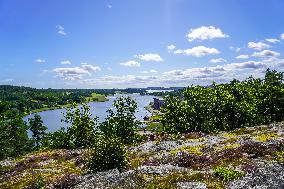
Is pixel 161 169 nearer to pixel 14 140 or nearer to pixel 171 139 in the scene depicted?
pixel 171 139

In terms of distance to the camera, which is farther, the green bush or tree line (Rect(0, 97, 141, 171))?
tree line (Rect(0, 97, 141, 171))

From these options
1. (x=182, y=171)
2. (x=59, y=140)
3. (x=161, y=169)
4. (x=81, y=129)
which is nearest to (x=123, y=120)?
(x=81, y=129)

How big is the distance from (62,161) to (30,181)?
45.7 ft

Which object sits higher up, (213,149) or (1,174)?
(213,149)

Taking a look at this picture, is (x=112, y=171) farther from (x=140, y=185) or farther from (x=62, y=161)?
(x=62, y=161)

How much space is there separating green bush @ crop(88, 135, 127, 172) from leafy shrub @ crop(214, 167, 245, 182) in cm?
1084

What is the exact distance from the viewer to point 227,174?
28.5 meters

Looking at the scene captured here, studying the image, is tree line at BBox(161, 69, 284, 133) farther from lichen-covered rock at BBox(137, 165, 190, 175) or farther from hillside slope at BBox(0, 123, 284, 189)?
lichen-covered rock at BBox(137, 165, 190, 175)

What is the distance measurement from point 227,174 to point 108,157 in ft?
42.5

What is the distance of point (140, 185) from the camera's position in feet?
91.9

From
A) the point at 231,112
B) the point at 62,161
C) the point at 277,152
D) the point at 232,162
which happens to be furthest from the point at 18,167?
the point at 231,112

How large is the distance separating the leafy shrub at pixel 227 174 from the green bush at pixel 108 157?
10836mm

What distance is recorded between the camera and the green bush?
36344 mm

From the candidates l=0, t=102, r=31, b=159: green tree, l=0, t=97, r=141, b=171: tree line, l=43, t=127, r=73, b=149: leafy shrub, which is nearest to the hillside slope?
l=0, t=97, r=141, b=171: tree line
